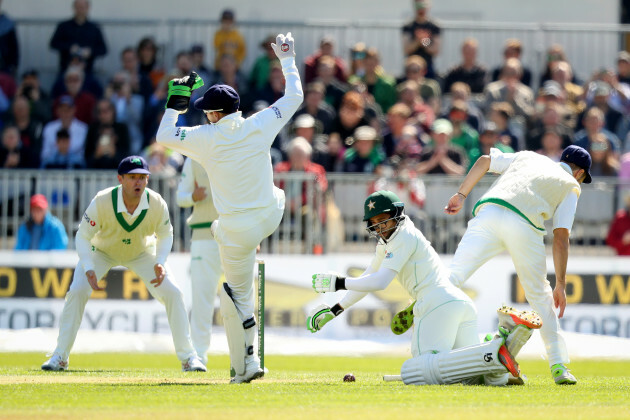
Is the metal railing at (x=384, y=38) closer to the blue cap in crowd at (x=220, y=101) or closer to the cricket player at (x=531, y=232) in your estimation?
the cricket player at (x=531, y=232)

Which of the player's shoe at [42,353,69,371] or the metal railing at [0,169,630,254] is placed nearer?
the player's shoe at [42,353,69,371]

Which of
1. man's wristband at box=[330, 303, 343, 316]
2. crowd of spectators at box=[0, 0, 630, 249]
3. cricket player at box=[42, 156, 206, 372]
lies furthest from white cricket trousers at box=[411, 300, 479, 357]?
crowd of spectators at box=[0, 0, 630, 249]

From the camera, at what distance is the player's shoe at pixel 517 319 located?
912cm

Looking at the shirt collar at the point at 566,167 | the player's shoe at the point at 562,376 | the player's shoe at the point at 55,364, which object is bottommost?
the player's shoe at the point at 55,364

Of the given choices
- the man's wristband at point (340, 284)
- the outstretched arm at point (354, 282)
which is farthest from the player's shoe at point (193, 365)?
the man's wristband at point (340, 284)

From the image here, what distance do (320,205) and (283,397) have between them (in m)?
7.85

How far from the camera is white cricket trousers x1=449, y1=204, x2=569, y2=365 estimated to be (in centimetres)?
995

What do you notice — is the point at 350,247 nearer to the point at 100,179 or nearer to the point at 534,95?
the point at 100,179

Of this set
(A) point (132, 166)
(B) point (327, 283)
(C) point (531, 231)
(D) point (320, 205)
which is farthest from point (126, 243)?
(D) point (320, 205)

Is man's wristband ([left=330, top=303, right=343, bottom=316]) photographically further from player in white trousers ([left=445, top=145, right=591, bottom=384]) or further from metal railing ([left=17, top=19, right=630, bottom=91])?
metal railing ([left=17, top=19, right=630, bottom=91])

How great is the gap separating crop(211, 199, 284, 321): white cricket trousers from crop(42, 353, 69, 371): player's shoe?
2.45m

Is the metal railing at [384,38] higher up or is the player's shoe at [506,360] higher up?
the metal railing at [384,38]

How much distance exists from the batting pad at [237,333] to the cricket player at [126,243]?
150 centimetres

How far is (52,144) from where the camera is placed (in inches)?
728
